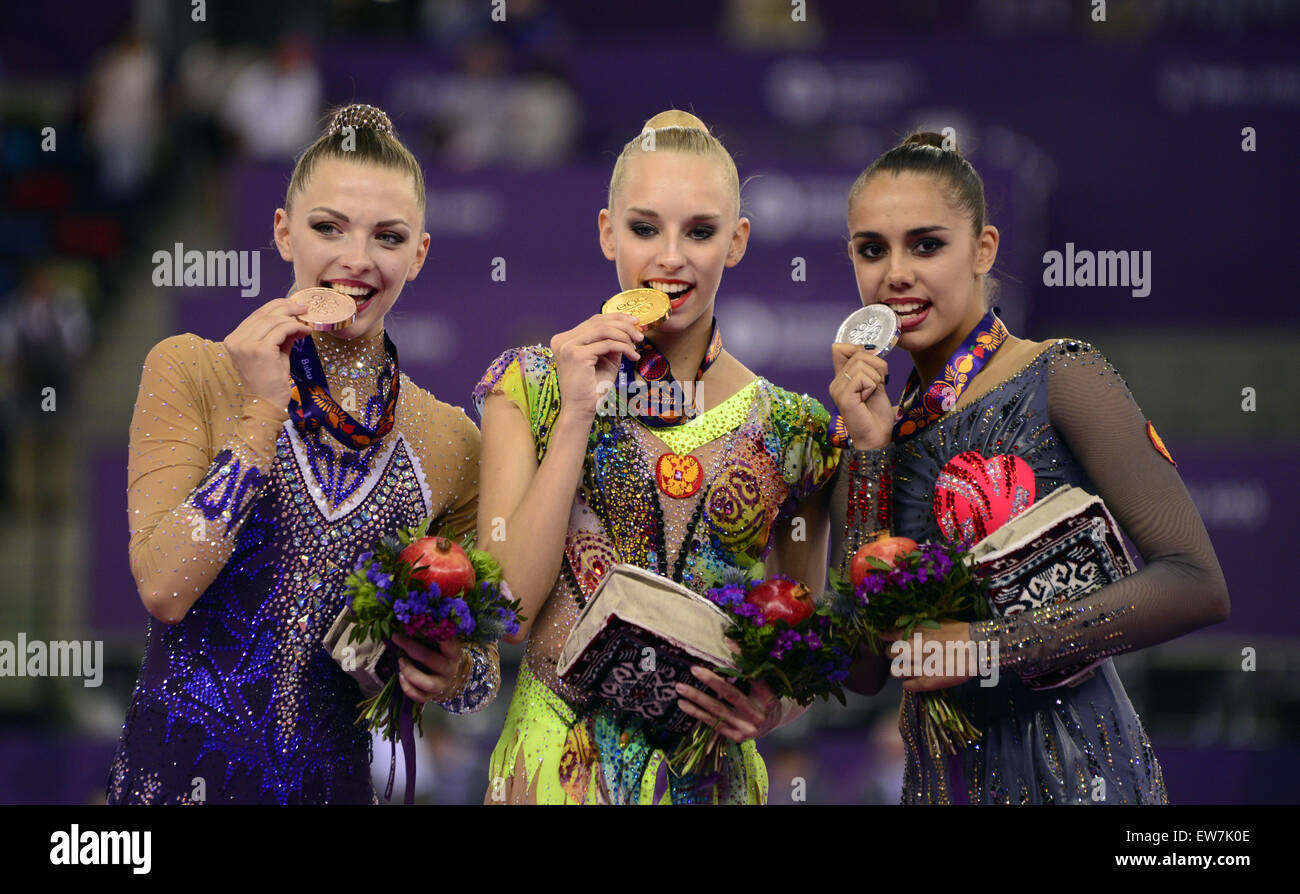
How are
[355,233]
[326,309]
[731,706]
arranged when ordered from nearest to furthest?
[731,706]
[326,309]
[355,233]

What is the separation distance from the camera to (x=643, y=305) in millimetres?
2617

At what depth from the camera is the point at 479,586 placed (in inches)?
95.1

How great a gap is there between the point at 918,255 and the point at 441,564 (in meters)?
0.99

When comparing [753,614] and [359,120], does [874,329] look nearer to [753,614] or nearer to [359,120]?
[753,614]

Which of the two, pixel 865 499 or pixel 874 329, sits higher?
pixel 874 329

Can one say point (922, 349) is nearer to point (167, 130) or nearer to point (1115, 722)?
point (1115, 722)

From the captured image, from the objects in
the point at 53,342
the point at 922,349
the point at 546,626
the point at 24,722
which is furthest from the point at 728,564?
the point at 53,342

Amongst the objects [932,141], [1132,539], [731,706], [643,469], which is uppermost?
[932,141]

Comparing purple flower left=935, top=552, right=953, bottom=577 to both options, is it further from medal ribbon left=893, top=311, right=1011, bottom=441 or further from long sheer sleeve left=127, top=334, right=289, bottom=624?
long sheer sleeve left=127, top=334, right=289, bottom=624

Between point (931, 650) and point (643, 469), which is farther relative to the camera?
point (643, 469)

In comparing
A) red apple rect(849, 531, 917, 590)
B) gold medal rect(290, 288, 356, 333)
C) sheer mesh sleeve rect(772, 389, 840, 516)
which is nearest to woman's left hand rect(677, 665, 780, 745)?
red apple rect(849, 531, 917, 590)

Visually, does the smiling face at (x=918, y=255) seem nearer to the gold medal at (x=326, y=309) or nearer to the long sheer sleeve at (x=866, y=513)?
the long sheer sleeve at (x=866, y=513)

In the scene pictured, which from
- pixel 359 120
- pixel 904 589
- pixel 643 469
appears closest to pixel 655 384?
pixel 643 469

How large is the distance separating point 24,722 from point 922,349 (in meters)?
5.24
